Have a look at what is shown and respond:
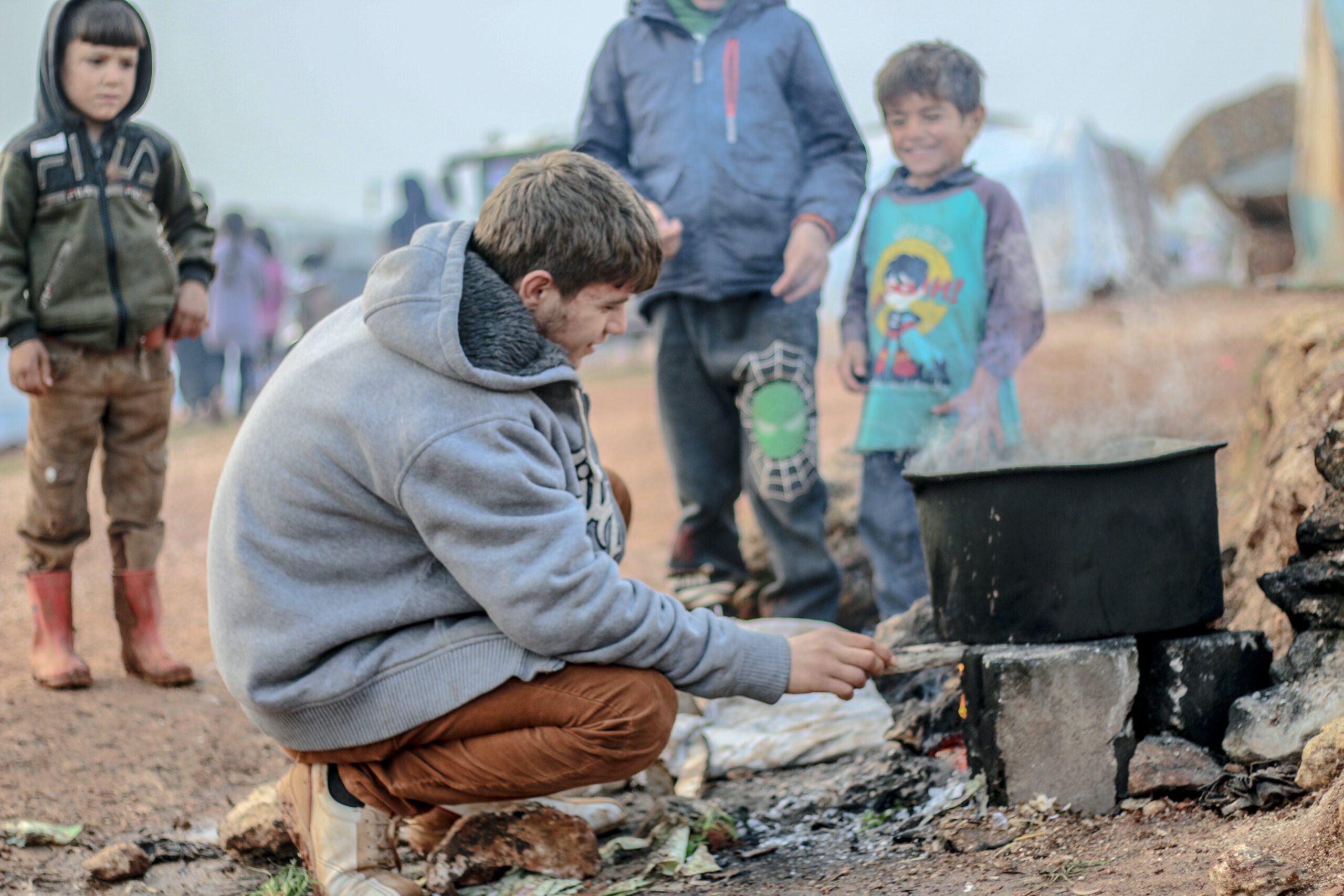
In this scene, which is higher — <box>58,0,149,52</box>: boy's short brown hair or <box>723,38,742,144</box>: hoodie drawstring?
<box>58,0,149,52</box>: boy's short brown hair

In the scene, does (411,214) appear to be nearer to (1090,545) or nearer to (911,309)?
(911,309)

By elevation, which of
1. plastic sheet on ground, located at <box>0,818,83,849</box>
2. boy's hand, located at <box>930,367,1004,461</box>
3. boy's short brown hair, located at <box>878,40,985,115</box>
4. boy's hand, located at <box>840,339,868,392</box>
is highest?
boy's short brown hair, located at <box>878,40,985,115</box>

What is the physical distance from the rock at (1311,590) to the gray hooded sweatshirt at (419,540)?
1.00 metres

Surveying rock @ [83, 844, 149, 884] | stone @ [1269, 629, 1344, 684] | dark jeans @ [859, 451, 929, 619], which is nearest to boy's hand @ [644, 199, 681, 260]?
dark jeans @ [859, 451, 929, 619]

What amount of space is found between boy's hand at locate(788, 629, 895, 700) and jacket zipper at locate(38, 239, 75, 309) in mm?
2339

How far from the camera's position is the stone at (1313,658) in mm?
2182

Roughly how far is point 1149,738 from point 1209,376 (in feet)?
14.4

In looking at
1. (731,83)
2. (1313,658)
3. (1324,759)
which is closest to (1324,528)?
(1313,658)

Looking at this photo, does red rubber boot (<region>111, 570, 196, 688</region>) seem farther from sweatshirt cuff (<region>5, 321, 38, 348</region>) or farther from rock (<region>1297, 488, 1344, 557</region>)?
rock (<region>1297, 488, 1344, 557</region>)

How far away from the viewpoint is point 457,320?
78.6 inches

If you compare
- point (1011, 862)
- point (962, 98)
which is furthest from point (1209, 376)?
point (1011, 862)

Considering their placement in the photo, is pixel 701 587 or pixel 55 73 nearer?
pixel 55 73

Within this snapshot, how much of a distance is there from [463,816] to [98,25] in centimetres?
240

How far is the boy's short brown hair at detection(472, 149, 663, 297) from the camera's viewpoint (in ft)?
6.84
